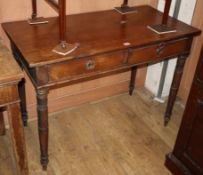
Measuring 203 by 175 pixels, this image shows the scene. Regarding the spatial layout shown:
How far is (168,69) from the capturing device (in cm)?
250

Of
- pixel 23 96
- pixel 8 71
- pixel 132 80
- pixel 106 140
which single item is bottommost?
pixel 106 140

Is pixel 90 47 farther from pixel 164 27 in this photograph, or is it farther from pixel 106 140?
pixel 106 140

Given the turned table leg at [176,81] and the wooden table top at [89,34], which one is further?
the turned table leg at [176,81]

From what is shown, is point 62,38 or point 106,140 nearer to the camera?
point 62,38

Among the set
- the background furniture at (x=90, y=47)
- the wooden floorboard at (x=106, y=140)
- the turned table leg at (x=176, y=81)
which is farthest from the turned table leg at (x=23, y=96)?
the turned table leg at (x=176, y=81)

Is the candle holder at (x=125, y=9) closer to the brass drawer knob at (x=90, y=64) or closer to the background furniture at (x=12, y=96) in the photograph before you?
the brass drawer knob at (x=90, y=64)

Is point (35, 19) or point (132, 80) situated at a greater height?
point (35, 19)

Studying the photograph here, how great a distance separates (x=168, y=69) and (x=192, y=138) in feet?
2.93

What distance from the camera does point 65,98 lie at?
7.84ft

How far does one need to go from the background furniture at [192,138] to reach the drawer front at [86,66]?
0.43 metres

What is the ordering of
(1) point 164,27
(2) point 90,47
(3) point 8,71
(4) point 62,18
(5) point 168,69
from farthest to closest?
(5) point 168,69 → (1) point 164,27 → (2) point 90,47 → (4) point 62,18 → (3) point 8,71

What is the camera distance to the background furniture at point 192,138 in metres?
1.63

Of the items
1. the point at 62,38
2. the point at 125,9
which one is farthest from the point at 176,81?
the point at 62,38

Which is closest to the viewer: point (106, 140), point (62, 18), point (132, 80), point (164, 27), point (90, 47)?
point (62, 18)
